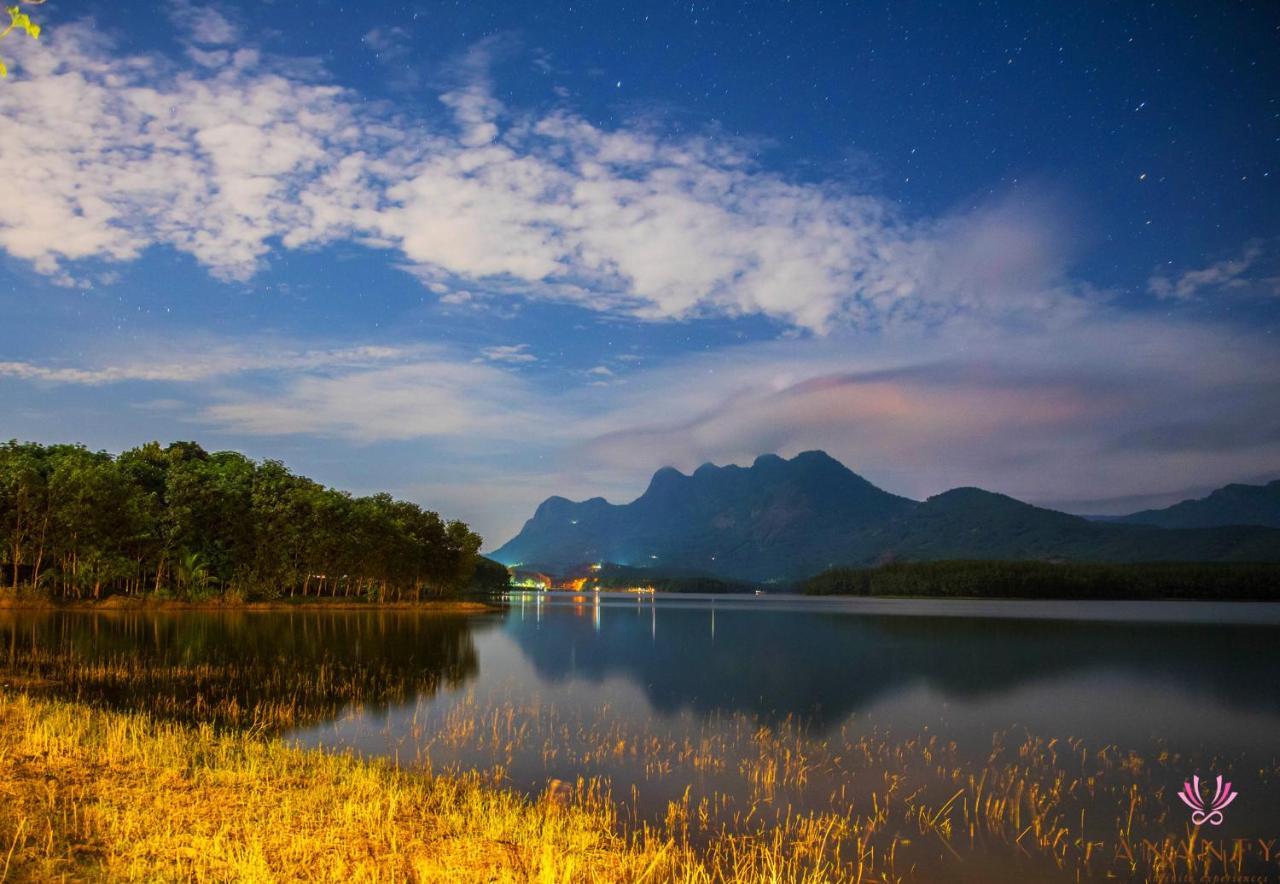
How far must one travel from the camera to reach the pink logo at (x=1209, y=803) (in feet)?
65.8

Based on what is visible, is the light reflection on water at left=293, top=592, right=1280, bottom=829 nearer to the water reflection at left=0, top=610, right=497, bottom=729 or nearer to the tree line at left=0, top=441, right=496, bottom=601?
the water reflection at left=0, top=610, right=497, bottom=729

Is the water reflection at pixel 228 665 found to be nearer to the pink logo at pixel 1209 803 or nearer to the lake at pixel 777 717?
the lake at pixel 777 717

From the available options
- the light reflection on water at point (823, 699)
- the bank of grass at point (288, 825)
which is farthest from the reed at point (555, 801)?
the light reflection on water at point (823, 699)

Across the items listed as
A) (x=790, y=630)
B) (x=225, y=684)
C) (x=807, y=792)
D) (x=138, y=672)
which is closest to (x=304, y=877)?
(x=807, y=792)

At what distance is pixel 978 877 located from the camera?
1527 centimetres

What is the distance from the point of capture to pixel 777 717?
1344 inches

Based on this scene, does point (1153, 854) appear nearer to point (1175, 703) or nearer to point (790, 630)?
point (1175, 703)

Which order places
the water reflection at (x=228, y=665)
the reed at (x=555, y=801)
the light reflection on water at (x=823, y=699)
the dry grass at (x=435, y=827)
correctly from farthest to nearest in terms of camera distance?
the water reflection at (x=228, y=665) < the light reflection on water at (x=823, y=699) < the reed at (x=555, y=801) < the dry grass at (x=435, y=827)

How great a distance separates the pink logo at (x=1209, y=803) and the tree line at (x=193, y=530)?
314 ft

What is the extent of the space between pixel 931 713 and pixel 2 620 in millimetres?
72999

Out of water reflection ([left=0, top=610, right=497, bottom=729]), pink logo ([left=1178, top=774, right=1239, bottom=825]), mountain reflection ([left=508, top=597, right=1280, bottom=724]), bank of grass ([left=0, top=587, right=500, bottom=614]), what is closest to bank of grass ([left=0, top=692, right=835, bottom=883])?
water reflection ([left=0, top=610, right=497, bottom=729])

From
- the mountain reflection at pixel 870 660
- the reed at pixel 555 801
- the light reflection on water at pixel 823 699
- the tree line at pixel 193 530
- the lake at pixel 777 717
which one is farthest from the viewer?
the tree line at pixel 193 530

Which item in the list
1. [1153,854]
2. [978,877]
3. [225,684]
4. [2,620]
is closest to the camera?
[978,877]

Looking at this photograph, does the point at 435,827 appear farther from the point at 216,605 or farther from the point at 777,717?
the point at 216,605
